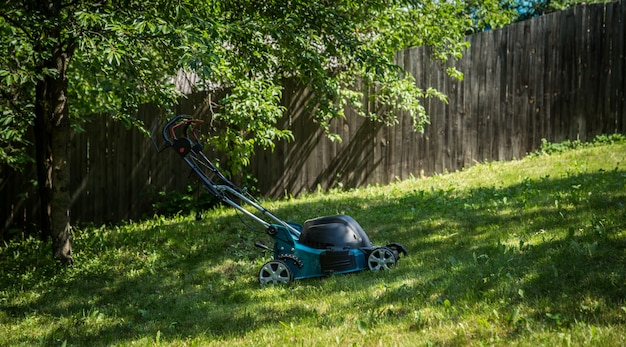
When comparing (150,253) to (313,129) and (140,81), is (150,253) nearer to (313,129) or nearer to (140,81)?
(140,81)

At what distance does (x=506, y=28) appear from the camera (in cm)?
1174

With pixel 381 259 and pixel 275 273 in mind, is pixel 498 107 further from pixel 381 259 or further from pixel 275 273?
pixel 275 273

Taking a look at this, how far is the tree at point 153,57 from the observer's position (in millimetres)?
5684

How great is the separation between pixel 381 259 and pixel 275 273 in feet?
3.34

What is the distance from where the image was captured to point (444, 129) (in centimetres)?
1149

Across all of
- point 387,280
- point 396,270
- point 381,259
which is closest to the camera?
point 387,280

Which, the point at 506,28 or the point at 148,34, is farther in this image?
the point at 506,28

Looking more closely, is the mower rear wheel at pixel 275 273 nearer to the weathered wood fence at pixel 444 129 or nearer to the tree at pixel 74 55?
the tree at pixel 74 55

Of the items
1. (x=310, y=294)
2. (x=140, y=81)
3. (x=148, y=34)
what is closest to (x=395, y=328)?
(x=310, y=294)

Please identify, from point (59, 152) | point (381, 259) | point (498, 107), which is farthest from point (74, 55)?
point (498, 107)

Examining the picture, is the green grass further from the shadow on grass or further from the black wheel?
the black wheel

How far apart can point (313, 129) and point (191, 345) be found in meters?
6.79

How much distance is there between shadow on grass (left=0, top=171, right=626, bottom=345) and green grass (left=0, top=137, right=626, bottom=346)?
0.06 feet

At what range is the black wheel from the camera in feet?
19.3
